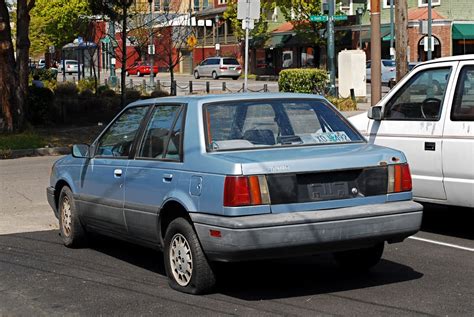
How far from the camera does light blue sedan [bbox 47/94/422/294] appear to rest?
6.63 meters

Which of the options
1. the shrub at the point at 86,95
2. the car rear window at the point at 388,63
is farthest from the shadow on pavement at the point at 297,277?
the car rear window at the point at 388,63

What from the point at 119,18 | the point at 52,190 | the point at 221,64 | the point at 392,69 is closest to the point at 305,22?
the point at 221,64

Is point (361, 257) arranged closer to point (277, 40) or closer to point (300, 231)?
point (300, 231)

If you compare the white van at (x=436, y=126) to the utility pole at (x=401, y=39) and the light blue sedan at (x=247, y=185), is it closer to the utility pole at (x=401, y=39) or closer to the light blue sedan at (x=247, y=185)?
the light blue sedan at (x=247, y=185)

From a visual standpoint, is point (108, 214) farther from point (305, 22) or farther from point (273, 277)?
point (305, 22)

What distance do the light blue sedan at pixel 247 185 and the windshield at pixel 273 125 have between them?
0.01 m

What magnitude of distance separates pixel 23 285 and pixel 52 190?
88.1 inches

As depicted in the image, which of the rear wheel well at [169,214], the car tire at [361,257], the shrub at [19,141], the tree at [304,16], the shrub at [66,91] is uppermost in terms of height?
the tree at [304,16]

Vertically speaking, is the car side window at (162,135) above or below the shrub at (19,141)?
above

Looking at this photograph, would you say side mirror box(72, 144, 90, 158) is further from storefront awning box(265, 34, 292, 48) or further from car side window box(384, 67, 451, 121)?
storefront awning box(265, 34, 292, 48)

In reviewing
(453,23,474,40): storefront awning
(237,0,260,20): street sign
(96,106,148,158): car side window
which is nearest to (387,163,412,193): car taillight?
(96,106,148,158): car side window

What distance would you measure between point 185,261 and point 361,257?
5.71 ft

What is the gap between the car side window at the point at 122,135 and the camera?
8266mm

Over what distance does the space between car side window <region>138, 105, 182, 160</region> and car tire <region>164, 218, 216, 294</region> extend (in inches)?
26.2
